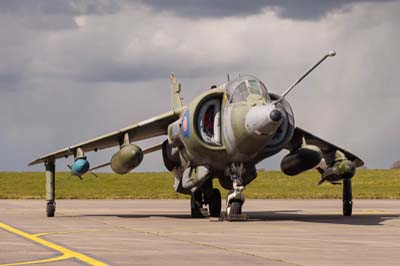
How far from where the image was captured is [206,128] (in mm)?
26125

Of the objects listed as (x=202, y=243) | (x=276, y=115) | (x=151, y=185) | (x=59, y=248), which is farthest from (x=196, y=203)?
(x=151, y=185)

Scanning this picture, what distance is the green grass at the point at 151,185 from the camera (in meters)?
67.1

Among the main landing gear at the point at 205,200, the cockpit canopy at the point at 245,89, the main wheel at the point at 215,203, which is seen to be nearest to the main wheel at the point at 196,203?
the main landing gear at the point at 205,200

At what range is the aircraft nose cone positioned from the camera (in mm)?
22578

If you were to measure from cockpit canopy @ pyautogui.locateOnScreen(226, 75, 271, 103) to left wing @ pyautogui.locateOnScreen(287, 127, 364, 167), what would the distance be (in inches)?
162

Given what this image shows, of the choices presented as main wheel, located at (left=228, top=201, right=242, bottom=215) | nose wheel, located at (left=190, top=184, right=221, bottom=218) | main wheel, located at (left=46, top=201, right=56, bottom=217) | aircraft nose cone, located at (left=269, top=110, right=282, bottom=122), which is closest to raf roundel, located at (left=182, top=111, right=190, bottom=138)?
main wheel, located at (left=228, top=201, right=242, bottom=215)

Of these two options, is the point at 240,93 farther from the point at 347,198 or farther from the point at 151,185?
the point at 151,185

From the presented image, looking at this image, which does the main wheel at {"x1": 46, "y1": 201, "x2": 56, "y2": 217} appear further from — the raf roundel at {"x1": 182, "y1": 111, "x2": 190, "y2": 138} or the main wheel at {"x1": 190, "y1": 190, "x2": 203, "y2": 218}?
the raf roundel at {"x1": 182, "y1": 111, "x2": 190, "y2": 138}

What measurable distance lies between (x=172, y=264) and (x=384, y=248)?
4.59 m

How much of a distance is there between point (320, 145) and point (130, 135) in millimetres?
6167

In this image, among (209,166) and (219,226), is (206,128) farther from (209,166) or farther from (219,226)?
(219,226)

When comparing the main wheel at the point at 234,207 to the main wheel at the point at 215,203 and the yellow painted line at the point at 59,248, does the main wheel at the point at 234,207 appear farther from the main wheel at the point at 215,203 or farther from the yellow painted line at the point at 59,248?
the yellow painted line at the point at 59,248

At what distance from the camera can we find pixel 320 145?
29500 millimetres

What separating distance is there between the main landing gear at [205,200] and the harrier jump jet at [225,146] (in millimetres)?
31
